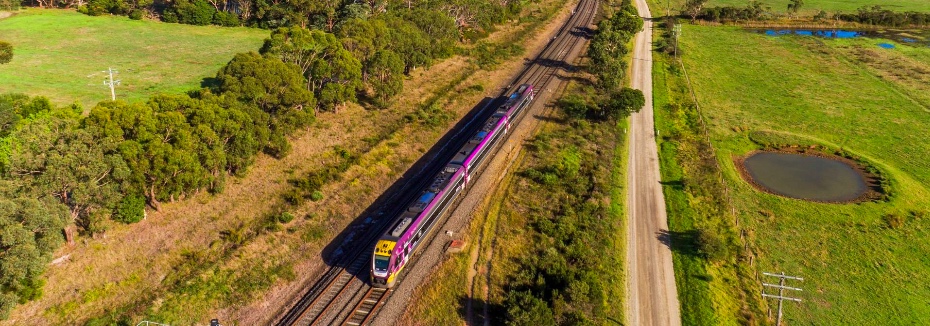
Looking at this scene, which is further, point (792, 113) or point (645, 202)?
point (792, 113)

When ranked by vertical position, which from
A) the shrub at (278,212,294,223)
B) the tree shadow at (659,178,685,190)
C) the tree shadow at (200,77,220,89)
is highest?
the tree shadow at (200,77,220,89)

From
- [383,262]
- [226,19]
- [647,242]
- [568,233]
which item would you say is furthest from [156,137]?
[226,19]

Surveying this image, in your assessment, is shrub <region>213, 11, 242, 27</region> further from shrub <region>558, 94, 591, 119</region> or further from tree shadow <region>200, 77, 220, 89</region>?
shrub <region>558, 94, 591, 119</region>

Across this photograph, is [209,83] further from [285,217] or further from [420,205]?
[420,205]

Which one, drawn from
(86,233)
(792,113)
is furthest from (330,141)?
(792,113)

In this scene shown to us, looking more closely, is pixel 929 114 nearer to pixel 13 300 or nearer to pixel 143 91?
pixel 13 300

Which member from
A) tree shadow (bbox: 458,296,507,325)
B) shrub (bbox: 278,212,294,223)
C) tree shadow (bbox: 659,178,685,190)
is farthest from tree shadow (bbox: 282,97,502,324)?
tree shadow (bbox: 659,178,685,190)
